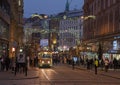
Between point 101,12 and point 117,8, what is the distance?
50.0 ft

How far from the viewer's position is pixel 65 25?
185 m

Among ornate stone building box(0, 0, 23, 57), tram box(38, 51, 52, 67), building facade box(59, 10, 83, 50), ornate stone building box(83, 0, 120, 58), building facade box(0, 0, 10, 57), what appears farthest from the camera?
building facade box(59, 10, 83, 50)

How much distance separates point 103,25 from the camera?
86500 mm

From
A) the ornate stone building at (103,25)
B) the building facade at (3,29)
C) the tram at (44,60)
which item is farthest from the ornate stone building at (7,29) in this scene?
the ornate stone building at (103,25)

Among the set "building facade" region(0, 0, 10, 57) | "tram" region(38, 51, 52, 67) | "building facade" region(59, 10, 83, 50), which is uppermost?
"building facade" region(59, 10, 83, 50)

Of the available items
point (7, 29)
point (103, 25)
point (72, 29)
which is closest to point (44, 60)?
Answer: point (7, 29)

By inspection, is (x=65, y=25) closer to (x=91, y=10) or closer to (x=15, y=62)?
(x=91, y=10)

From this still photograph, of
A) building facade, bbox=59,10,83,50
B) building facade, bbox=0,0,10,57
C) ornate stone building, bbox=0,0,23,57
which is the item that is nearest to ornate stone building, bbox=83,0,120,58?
ornate stone building, bbox=0,0,23,57

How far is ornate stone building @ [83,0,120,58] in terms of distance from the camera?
243ft

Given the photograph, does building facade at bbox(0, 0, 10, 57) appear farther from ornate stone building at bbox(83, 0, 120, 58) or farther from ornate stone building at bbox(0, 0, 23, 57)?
ornate stone building at bbox(83, 0, 120, 58)

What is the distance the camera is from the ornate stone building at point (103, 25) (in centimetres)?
7406

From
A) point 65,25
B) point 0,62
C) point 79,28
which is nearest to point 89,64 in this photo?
point 0,62

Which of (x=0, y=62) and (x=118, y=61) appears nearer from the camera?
(x=0, y=62)

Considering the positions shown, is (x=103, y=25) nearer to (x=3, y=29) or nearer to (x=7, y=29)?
(x=7, y=29)
